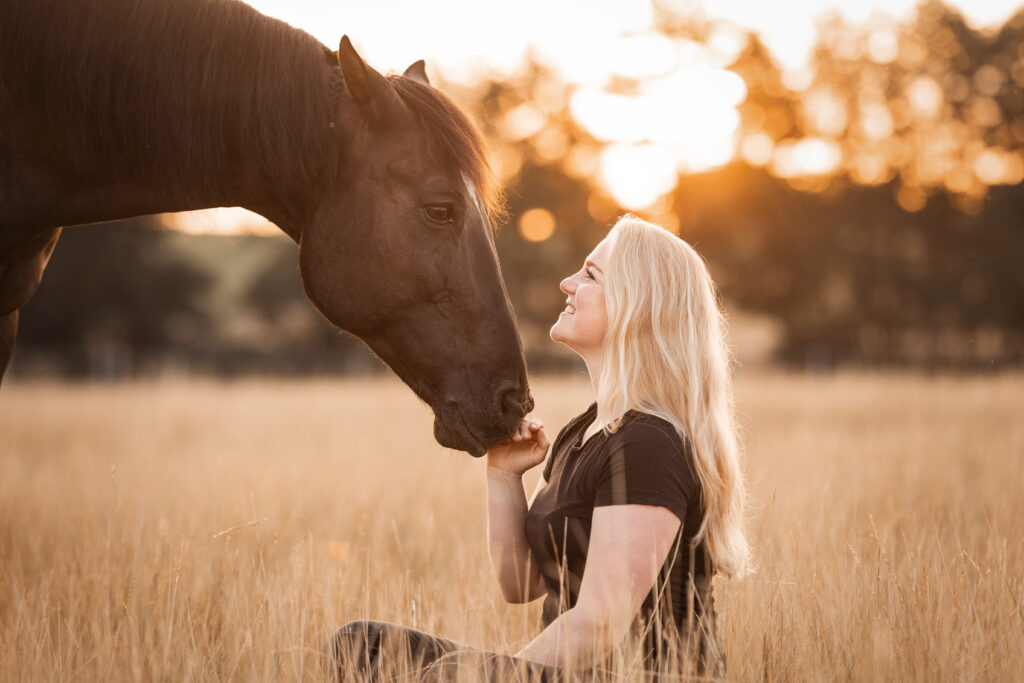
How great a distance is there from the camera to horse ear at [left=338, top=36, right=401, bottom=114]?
2.59m

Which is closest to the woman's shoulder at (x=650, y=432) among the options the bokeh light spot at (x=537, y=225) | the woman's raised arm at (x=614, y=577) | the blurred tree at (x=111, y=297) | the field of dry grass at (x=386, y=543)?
the woman's raised arm at (x=614, y=577)

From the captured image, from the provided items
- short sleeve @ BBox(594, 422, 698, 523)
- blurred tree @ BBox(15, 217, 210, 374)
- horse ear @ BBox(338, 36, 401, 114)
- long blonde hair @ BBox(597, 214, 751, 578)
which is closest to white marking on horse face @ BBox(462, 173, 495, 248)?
horse ear @ BBox(338, 36, 401, 114)

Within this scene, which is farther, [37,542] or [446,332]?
[37,542]

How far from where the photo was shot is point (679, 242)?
239 cm

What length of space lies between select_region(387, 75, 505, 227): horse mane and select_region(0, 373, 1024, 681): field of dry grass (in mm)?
1406

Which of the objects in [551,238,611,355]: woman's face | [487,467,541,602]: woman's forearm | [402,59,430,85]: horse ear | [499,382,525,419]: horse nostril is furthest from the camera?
[402,59,430,85]: horse ear

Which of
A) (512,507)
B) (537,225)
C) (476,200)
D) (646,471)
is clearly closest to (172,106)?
(476,200)

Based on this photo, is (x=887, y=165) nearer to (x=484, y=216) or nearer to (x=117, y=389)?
(x=117, y=389)

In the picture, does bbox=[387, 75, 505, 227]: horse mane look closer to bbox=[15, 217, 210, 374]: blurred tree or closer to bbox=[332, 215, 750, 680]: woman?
bbox=[332, 215, 750, 680]: woman

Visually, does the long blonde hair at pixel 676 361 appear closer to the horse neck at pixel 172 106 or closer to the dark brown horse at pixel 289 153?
the dark brown horse at pixel 289 153

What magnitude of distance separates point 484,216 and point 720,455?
3.88 feet

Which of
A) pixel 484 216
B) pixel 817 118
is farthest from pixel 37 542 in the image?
pixel 817 118

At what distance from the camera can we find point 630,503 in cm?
197

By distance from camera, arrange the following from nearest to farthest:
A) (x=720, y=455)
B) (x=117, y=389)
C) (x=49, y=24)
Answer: (x=720, y=455) → (x=49, y=24) → (x=117, y=389)
